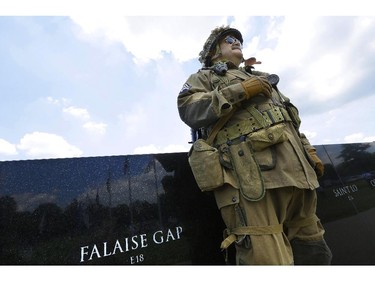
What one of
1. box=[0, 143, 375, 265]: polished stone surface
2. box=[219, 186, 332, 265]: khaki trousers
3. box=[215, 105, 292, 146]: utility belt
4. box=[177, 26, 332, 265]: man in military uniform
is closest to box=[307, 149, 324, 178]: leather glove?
box=[177, 26, 332, 265]: man in military uniform

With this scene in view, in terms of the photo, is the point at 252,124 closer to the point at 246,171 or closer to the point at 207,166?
the point at 246,171

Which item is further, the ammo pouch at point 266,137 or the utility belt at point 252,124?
the utility belt at point 252,124

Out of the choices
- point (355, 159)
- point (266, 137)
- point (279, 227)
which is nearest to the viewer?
point (279, 227)

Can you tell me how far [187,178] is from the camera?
259 centimetres

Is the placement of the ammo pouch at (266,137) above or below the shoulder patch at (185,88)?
below

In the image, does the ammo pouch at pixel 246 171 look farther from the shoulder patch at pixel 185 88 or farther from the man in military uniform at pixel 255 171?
the shoulder patch at pixel 185 88

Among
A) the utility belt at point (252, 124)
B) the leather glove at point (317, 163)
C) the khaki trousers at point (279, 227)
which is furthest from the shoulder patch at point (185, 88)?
the leather glove at point (317, 163)

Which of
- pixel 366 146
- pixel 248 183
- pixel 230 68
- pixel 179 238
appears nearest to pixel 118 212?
→ pixel 179 238

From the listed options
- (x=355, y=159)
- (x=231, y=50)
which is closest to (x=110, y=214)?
(x=231, y=50)

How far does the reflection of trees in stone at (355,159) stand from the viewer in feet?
12.1

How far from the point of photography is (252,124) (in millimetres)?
2025

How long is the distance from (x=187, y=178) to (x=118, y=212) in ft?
2.73

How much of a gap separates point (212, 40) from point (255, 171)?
1942mm

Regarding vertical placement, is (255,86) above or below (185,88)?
below
